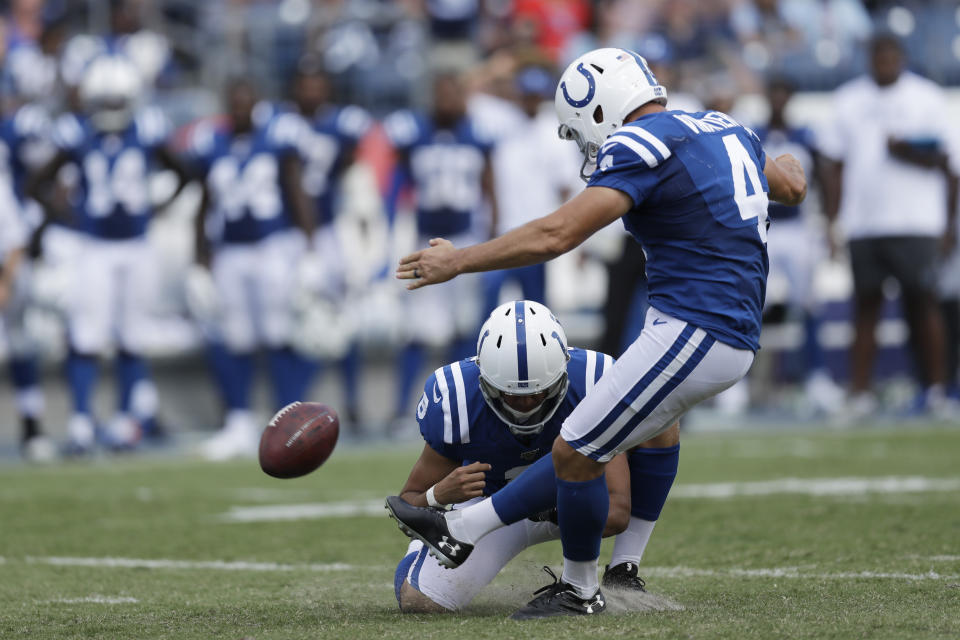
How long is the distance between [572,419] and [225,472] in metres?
4.76

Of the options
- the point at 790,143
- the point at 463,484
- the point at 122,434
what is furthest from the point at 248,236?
the point at 463,484

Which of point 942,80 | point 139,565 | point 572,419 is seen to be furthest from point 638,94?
point 942,80

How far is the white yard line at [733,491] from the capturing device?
20.9ft

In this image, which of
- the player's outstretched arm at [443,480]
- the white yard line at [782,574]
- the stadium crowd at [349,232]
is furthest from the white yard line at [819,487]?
the player's outstretched arm at [443,480]

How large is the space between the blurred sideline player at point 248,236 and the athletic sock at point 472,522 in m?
5.73

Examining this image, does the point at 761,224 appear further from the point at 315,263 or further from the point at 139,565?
the point at 315,263

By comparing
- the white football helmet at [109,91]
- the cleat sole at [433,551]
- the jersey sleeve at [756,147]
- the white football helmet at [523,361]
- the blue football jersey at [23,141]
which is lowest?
the cleat sole at [433,551]

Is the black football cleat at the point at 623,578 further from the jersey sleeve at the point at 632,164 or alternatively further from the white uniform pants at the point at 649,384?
the jersey sleeve at the point at 632,164

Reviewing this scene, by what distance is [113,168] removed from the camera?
A: 923cm

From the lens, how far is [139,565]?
5.02m

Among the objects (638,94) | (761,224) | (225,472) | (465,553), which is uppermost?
(638,94)

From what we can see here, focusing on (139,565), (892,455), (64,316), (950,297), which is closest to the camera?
(139,565)

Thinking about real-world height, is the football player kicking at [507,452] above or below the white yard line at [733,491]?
above

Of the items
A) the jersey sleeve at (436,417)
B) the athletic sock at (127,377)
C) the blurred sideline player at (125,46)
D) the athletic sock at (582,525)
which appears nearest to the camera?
the athletic sock at (582,525)
